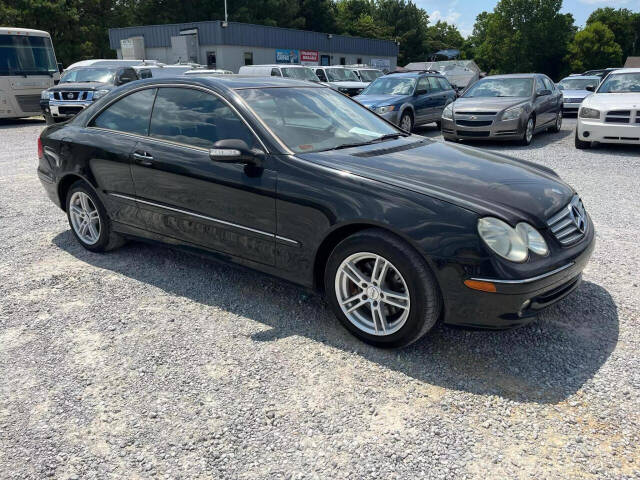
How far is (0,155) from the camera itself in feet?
35.2

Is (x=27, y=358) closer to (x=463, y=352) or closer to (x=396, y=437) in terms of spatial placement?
(x=396, y=437)

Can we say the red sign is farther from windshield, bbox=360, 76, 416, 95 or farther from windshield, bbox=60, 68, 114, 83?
windshield, bbox=360, 76, 416, 95

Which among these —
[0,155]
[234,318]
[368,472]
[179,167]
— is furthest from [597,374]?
[0,155]

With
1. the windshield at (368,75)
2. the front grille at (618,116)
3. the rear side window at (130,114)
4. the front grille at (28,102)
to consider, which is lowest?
the front grille at (28,102)

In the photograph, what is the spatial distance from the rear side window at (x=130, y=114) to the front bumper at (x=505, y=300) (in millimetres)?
2784

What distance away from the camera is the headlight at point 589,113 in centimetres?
999

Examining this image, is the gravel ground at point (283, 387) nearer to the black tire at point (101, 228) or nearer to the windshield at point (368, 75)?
the black tire at point (101, 228)

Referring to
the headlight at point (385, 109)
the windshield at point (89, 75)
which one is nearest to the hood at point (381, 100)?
the headlight at point (385, 109)

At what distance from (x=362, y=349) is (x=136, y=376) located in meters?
1.34

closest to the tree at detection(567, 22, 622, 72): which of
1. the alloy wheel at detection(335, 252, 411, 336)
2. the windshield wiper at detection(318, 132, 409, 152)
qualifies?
the windshield wiper at detection(318, 132, 409, 152)

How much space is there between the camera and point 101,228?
470cm

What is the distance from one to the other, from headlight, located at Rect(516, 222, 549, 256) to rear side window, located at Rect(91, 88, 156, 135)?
2.93 metres

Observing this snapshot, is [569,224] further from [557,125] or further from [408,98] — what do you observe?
[557,125]

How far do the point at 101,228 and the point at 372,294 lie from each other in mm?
2802
